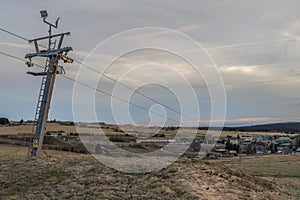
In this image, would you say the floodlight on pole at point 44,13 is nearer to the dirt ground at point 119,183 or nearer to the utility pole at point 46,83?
the utility pole at point 46,83

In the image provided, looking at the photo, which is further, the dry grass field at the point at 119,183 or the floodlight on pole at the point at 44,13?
the floodlight on pole at the point at 44,13

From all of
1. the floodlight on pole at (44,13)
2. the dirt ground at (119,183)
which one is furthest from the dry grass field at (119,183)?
the floodlight on pole at (44,13)

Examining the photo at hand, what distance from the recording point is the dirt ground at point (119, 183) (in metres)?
13.4

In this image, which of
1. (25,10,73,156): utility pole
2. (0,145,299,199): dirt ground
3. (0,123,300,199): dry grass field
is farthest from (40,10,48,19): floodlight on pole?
(0,145,299,199): dirt ground

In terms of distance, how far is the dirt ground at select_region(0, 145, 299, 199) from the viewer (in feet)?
44.0

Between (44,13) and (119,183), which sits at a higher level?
(44,13)

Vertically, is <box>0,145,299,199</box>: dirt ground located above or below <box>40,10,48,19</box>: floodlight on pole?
below

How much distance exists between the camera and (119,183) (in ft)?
47.9

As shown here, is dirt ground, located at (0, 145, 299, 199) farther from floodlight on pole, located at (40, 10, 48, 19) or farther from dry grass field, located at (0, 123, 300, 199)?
floodlight on pole, located at (40, 10, 48, 19)

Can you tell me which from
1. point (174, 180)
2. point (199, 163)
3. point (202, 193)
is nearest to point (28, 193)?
point (174, 180)

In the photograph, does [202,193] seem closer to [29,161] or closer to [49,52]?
[29,161]

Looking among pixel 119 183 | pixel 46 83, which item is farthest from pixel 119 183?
pixel 46 83

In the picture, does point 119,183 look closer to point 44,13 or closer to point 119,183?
point 119,183

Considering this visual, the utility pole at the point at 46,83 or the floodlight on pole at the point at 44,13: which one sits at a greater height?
the floodlight on pole at the point at 44,13
